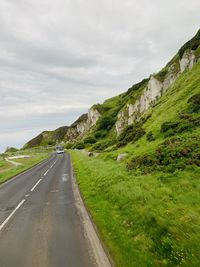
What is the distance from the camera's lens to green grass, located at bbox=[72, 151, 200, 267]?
23.2 feet

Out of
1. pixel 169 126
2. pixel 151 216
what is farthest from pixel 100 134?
pixel 151 216

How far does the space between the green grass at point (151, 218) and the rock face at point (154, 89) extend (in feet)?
129

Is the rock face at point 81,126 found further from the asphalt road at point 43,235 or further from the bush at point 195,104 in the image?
the asphalt road at point 43,235

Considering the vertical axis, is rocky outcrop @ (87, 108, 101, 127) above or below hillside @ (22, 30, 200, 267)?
above


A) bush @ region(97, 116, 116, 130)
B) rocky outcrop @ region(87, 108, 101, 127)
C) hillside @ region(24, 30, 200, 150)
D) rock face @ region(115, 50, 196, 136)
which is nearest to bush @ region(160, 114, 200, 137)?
hillside @ region(24, 30, 200, 150)

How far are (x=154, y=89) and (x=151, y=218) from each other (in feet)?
188

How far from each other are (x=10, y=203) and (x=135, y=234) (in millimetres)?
10066

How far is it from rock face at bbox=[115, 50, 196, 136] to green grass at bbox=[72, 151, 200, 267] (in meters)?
39.5

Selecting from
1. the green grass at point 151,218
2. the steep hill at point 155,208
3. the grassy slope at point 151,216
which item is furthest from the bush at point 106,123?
the green grass at point 151,218

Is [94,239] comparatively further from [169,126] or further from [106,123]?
[106,123]

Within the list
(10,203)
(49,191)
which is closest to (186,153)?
(49,191)

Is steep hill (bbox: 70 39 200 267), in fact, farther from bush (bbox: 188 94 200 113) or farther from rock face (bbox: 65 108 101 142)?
rock face (bbox: 65 108 101 142)

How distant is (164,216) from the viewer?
364 inches

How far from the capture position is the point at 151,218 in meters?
9.32
